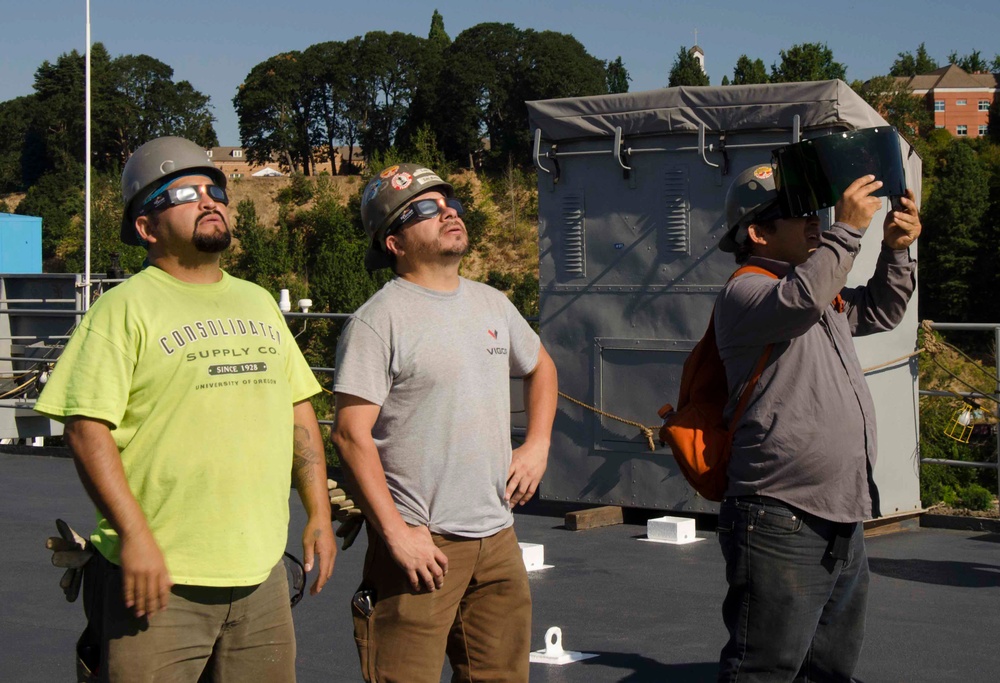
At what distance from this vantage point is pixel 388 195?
3.15m

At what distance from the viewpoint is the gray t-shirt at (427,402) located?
298 centimetres

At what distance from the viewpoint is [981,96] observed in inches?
4390

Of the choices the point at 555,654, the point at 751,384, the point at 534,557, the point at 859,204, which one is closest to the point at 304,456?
the point at 751,384

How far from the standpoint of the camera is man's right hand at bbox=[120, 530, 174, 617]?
8.35 feet

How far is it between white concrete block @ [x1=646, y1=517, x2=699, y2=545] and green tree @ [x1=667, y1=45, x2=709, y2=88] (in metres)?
73.4

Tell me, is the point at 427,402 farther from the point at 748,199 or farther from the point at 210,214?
the point at 748,199

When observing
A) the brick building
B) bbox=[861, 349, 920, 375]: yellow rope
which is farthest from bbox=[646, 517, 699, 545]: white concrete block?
the brick building

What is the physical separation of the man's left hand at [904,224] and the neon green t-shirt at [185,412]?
1596mm

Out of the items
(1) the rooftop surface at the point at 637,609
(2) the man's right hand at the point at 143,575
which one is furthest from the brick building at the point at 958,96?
(2) the man's right hand at the point at 143,575

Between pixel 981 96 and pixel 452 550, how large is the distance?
391 ft

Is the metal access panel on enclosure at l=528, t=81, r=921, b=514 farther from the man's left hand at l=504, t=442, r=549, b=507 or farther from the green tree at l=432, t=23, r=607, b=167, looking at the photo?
the green tree at l=432, t=23, r=607, b=167

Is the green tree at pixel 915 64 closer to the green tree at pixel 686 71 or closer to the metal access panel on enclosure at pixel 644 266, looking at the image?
the green tree at pixel 686 71

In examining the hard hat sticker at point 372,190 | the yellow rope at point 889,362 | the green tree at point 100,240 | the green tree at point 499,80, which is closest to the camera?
the hard hat sticker at point 372,190

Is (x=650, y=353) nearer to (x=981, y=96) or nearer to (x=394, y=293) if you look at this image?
(x=394, y=293)
